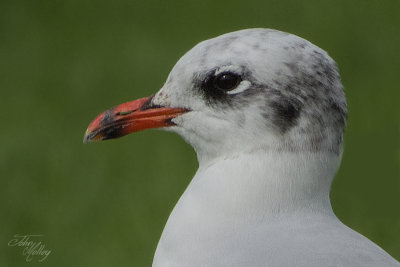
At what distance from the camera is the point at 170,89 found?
1.90 meters

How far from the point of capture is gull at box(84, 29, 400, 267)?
5.83 feet

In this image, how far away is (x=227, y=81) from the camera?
71.3 inches

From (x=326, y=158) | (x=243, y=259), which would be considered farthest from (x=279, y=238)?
(x=326, y=158)

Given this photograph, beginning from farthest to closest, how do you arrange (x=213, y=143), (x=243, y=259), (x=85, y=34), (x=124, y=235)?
(x=85, y=34) → (x=124, y=235) → (x=213, y=143) → (x=243, y=259)

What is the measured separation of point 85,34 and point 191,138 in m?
2.99

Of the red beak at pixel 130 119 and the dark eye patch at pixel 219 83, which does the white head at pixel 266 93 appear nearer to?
the dark eye patch at pixel 219 83

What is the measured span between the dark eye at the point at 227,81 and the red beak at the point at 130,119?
13 cm

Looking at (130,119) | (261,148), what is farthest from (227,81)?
(130,119)

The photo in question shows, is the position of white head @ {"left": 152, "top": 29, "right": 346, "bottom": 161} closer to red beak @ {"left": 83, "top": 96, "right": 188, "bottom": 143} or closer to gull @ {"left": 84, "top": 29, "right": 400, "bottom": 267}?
gull @ {"left": 84, "top": 29, "right": 400, "bottom": 267}

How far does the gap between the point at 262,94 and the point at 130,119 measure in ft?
1.08

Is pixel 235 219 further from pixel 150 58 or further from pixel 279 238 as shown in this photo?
pixel 150 58

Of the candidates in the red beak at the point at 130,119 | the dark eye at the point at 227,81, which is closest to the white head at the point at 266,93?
the dark eye at the point at 227,81

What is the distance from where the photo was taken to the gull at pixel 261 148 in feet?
5.83

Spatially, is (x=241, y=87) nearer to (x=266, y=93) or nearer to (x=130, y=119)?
(x=266, y=93)
